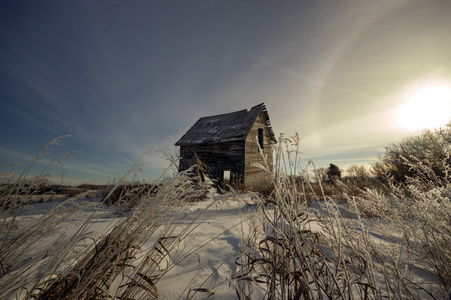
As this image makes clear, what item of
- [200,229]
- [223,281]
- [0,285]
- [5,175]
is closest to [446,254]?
[223,281]

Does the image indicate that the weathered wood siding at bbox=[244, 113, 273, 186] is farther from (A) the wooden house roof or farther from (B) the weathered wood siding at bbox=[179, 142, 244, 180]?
(A) the wooden house roof

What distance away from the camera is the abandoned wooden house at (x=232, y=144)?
34.5 ft

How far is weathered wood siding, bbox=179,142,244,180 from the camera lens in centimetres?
1051

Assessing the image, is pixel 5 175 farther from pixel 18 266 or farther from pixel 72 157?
pixel 18 266

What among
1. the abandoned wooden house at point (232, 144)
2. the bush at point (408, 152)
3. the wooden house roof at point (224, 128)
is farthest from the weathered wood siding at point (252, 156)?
the bush at point (408, 152)

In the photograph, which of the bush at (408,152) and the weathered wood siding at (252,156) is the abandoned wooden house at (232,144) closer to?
the weathered wood siding at (252,156)

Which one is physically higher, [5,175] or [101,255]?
[5,175]

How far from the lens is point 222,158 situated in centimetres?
1120

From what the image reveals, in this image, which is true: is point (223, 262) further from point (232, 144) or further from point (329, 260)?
point (232, 144)

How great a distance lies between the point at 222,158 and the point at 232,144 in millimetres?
1113

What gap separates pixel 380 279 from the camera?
5.20 ft

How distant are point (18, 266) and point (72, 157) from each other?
97cm

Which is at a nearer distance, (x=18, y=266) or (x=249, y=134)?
(x=18, y=266)

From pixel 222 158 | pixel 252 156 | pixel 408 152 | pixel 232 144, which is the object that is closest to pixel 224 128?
pixel 232 144
